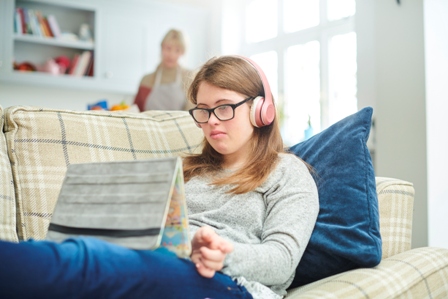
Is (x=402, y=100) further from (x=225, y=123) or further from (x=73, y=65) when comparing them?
(x=73, y=65)

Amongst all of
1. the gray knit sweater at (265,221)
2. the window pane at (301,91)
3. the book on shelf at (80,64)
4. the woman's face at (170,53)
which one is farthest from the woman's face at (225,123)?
the book on shelf at (80,64)

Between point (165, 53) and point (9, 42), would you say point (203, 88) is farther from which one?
point (9, 42)

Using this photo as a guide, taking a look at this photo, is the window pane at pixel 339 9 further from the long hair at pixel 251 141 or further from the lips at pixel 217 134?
the lips at pixel 217 134

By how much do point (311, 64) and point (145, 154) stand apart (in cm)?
266

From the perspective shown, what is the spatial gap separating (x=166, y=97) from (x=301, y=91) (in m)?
1.07

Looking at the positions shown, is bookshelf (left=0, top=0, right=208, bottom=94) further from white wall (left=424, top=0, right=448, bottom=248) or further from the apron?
white wall (left=424, top=0, right=448, bottom=248)

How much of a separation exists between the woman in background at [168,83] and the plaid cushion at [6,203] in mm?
2541

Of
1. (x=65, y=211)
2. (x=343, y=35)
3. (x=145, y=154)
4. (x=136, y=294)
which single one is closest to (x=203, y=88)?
(x=145, y=154)

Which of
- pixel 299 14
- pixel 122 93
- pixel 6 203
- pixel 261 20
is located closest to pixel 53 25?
pixel 122 93

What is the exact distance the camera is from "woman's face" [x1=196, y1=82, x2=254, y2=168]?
124 cm

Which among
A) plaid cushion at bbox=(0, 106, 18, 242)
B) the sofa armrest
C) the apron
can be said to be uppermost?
the apron

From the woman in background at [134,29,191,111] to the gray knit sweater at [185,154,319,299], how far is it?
2.57m

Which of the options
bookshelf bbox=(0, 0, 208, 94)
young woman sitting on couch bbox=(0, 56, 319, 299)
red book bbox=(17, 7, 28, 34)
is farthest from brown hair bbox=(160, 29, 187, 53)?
young woman sitting on couch bbox=(0, 56, 319, 299)

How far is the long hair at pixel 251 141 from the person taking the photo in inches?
47.3
